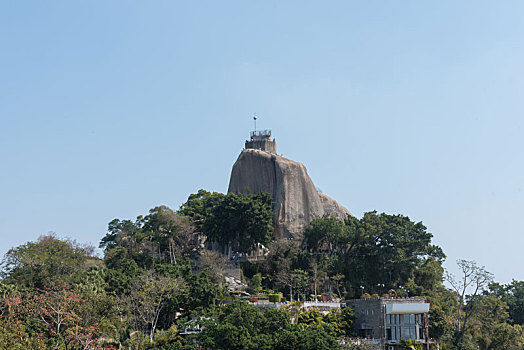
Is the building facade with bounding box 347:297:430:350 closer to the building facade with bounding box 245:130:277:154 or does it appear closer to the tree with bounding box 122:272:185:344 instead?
the tree with bounding box 122:272:185:344

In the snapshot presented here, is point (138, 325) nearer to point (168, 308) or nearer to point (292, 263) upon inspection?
point (168, 308)

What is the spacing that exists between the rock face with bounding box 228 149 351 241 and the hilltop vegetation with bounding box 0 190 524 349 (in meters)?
3.90

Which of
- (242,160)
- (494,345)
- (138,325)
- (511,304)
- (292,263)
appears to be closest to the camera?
(138,325)

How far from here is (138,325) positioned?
193 ft

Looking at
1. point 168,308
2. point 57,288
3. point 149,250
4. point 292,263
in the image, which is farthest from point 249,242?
point 57,288

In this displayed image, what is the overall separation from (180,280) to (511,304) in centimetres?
4301

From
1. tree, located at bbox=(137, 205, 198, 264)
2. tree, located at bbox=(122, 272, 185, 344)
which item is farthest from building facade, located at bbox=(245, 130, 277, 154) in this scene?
tree, located at bbox=(122, 272, 185, 344)

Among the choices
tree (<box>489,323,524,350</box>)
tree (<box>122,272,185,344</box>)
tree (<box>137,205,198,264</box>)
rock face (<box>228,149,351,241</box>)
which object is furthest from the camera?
rock face (<box>228,149,351,241</box>)

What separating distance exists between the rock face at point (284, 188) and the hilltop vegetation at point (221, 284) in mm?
3903

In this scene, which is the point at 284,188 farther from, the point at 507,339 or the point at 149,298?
the point at 507,339

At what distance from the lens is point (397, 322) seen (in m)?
60.3

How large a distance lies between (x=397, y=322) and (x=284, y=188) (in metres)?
27.8

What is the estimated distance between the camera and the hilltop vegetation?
53.1 m

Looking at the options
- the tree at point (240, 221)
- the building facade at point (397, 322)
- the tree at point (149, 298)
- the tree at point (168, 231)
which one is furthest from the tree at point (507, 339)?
the tree at point (168, 231)
